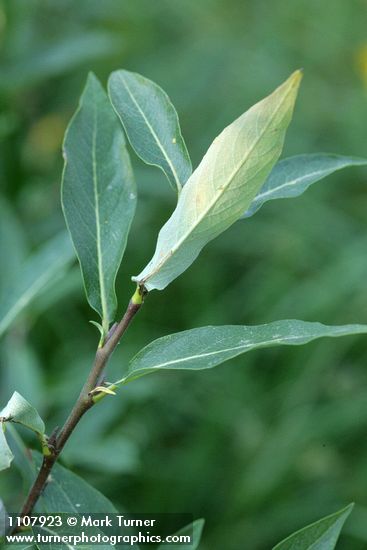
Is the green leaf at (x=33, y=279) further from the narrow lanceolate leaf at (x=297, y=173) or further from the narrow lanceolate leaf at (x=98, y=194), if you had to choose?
the narrow lanceolate leaf at (x=297, y=173)

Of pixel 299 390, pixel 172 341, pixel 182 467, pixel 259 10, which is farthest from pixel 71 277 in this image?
pixel 259 10

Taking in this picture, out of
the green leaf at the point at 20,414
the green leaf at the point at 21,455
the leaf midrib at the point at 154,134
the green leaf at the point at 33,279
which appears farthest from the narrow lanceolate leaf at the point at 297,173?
the green leaf at the point at 33,279

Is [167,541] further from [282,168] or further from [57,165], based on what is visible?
[57,165]

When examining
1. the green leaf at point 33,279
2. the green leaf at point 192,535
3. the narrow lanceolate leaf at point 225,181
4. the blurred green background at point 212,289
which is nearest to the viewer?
the narrow lanceolate leaf at point 225,181

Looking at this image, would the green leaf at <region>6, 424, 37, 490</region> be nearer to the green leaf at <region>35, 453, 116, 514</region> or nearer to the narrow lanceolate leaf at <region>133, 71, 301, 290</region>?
the green leaf at <region>35, 453, 116, 514</region>

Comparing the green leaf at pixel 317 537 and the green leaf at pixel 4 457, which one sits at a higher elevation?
the green leaf at pixel 4 457

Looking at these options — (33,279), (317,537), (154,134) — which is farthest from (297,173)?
(33,279)

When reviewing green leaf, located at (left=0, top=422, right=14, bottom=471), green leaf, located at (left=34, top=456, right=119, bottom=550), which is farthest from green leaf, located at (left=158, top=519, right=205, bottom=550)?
green leaf, located at (left=0, top=422, right=14, bottom=471)
